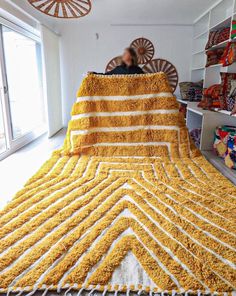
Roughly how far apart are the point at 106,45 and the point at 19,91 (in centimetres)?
170

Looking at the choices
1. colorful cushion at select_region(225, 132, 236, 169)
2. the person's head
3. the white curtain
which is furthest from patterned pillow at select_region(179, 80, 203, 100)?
the white curtain

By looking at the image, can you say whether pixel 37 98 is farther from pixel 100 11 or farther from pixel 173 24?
pixel 173 24

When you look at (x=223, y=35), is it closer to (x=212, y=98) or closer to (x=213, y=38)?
(x=213, y=38)

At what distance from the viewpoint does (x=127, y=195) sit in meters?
1.41

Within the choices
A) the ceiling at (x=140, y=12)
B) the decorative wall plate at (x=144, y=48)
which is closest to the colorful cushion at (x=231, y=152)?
the ceiling at (x=140, y=12)

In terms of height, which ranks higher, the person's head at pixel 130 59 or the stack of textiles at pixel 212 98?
the person's head at pixel 130 59

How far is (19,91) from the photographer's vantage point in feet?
12.2

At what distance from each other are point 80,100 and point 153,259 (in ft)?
4.90

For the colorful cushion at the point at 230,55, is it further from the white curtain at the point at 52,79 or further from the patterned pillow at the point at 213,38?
the white curtain at the point at 52,79

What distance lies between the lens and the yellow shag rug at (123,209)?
854 mm

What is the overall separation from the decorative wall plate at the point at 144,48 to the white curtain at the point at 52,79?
1327 mm

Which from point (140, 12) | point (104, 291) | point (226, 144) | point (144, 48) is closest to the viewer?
point (104, 291)

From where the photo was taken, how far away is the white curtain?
334 cm

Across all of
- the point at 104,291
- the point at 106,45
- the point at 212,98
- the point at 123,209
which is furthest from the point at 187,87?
the point at 104,291
